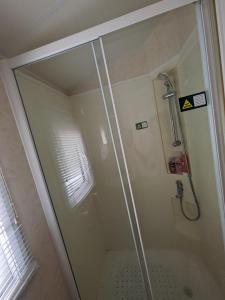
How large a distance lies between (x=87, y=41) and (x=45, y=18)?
265 mm

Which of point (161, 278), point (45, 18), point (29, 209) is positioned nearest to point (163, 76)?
point (45, 18)

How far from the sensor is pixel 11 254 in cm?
89

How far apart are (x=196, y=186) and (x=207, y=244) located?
0.50m

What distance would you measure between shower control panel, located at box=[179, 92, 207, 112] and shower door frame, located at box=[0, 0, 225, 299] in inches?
2.6

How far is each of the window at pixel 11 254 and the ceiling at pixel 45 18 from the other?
836 mm

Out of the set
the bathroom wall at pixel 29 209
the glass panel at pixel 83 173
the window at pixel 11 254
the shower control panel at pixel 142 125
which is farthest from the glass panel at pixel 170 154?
the window at pixel 11 254

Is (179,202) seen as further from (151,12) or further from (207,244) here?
(151,12)

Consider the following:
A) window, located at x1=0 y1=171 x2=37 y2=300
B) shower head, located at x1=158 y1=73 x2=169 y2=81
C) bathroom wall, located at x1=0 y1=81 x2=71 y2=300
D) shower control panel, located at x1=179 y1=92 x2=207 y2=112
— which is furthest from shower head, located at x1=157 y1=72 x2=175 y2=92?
window, located at x1=0 y1=171 x2=37 y2=300

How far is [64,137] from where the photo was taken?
148cm

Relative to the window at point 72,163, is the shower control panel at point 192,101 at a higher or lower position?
higher

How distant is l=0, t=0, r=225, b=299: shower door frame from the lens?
0.93 metres

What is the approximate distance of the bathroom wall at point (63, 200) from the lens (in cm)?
127

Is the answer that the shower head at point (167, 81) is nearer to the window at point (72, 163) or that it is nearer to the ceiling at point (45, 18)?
the ceiling at point (45, 18)

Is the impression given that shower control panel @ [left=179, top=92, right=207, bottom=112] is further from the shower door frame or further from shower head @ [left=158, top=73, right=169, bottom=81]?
shower head @ [left=158, top=73, right=169, bottom=81]
